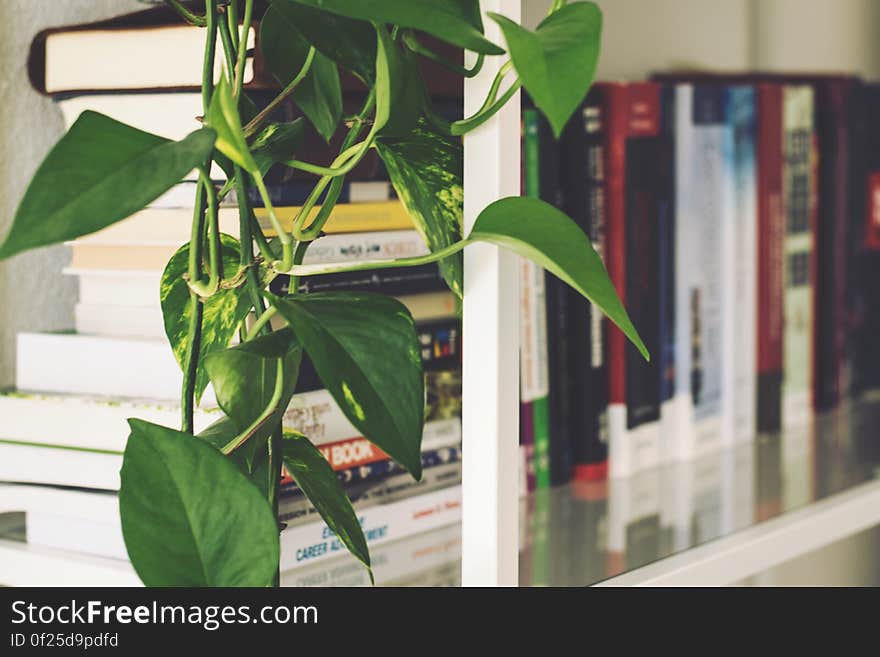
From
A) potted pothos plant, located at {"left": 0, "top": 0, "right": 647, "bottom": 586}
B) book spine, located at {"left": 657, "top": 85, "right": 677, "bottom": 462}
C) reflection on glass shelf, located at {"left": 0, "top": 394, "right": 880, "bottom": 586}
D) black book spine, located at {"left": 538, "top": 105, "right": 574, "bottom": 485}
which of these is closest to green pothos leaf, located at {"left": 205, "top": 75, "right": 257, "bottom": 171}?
potted pothos plant, located at {"left": 0, "top": 0, "right": 647, "bottom": 586}

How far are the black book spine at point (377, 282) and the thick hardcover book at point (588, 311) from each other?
0.18 metres

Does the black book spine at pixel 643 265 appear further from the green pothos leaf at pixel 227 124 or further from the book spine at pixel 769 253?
the green pothos leaf at pixel 227 124

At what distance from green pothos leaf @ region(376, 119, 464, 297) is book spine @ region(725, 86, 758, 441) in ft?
1.93

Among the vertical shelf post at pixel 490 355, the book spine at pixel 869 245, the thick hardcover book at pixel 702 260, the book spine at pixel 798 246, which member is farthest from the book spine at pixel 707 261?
the vertical shelf post at pixel 490 355

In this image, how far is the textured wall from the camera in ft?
2.50

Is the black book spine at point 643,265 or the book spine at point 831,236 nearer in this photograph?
the black book spine at point 643,265

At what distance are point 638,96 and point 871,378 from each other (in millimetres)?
522

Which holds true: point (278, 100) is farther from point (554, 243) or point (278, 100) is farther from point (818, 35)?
point (818, 35)

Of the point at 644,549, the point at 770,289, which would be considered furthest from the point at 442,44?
the point at 770,289

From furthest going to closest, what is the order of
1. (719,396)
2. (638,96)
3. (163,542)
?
1. (719,396)
2. (638,96)
3. (163,542)

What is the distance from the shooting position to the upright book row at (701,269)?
99cm

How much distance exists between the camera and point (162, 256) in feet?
2.37

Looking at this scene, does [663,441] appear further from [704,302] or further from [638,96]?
[638,96]
